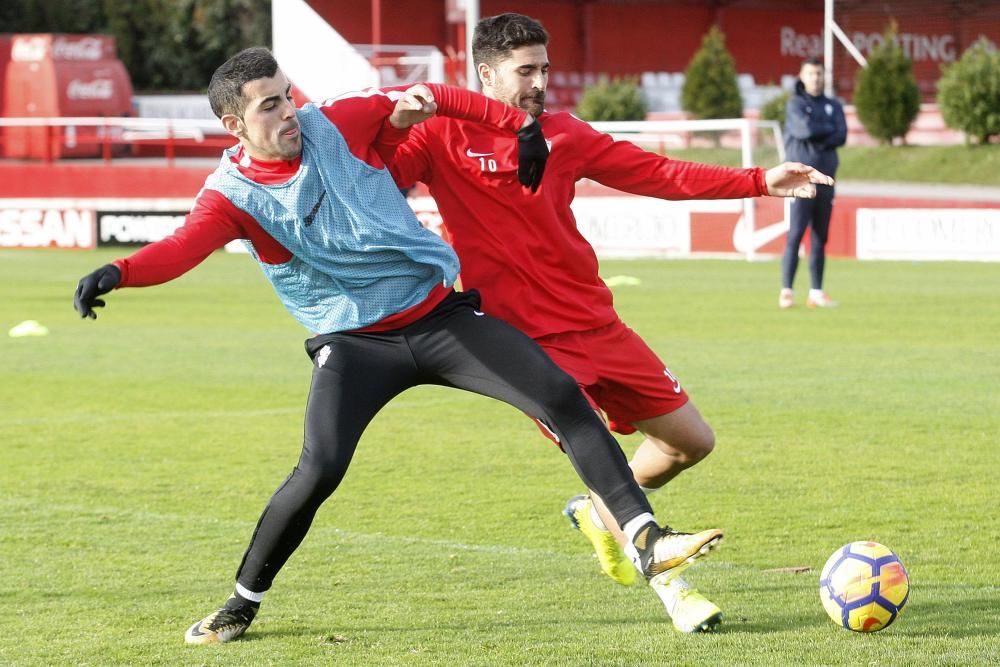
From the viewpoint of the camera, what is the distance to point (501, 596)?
549 cm

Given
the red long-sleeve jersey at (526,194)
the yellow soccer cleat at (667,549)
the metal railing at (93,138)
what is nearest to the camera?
the yellow soccer cleat at (667,549)

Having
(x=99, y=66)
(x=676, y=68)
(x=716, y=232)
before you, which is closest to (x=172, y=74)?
(x=99, y=66)

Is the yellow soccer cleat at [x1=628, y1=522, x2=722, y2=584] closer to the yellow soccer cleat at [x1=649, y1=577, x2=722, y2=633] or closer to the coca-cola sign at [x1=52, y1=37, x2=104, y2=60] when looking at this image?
the yellow soccer cleat at [x1=649, y1=577, x2=722, y2=633]

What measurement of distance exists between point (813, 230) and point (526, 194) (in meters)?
10.3

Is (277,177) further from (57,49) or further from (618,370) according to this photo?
(57,49)

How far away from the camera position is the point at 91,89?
1572 inches

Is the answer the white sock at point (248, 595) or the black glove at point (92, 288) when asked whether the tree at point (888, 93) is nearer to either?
the white sock at point (248, 595)

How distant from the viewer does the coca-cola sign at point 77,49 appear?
39594 mm

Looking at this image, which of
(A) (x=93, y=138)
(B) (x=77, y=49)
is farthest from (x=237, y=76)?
(B) (x=77, y=49)

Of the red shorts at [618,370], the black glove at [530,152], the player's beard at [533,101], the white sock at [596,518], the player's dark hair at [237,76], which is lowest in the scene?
the white sock at [596,518]

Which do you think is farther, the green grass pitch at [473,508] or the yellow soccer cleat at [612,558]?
the yellow soccer cleat at [612,558]

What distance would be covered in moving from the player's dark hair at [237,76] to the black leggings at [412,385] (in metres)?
0.77

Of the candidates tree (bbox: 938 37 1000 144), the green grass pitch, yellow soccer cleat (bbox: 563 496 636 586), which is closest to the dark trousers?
the green grass pitch

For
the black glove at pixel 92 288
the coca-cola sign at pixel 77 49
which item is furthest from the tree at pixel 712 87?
the black glove at pixel 92 288
